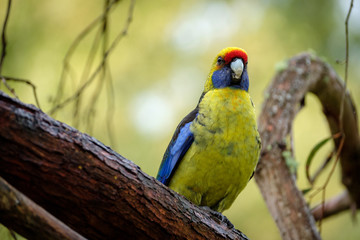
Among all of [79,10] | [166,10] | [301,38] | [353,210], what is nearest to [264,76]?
[301,38]

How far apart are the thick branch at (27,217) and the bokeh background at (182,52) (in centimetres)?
344

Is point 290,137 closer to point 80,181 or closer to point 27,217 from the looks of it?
point 80,181

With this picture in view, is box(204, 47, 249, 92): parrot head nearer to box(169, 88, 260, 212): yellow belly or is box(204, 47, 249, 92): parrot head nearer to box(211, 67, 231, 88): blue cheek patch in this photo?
box(211, 67, 231, 88): blue cheek patch

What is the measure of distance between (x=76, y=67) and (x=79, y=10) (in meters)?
0.73

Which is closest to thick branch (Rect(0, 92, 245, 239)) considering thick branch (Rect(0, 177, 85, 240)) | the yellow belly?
thick branch (Rect(0, 177, 85, 240))

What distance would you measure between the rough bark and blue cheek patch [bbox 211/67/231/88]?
2.46 feet

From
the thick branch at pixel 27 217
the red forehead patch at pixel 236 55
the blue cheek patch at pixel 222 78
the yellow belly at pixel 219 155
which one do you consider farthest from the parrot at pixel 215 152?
the thick branch at pixel 27 217

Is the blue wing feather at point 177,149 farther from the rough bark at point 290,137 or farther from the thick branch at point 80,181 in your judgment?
the rough bark at point 290,137

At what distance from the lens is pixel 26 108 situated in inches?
67.1

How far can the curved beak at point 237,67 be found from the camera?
3.13 metres

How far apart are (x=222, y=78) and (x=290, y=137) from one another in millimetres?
959

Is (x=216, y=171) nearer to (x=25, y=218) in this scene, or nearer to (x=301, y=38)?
(x=25, y=218)

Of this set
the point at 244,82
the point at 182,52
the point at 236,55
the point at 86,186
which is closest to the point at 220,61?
the point at 236,55

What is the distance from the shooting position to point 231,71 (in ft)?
10.5
